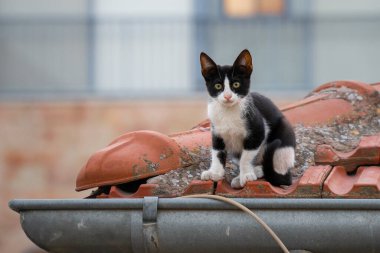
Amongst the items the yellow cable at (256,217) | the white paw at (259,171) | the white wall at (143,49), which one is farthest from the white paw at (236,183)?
the white wall at (143,49)

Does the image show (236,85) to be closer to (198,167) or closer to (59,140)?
(198,167)

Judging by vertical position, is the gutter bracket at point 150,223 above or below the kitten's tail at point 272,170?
below

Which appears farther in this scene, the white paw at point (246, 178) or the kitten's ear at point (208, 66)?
the kitten's ear at point (208, 66)

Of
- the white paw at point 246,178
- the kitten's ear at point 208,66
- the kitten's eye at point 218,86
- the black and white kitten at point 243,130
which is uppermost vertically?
the kitten's ear at point 208,66

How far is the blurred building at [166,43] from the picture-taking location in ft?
36.6

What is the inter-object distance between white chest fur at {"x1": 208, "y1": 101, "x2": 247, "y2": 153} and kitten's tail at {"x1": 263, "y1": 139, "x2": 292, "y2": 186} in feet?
0.39

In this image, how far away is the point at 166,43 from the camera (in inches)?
446

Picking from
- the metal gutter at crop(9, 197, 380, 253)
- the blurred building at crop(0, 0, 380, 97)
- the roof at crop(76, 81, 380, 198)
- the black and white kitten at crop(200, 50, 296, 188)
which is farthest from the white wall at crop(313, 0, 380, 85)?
the metal gutter at crop(9, 197, 380, 253)

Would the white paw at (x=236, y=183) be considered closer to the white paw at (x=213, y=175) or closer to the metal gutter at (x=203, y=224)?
the white paw at (x=213, y=175)

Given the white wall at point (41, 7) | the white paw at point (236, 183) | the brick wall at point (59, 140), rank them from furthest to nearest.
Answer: the white wall at point (41, 7)
the brick wall at point (59, 140)
the white paw at point (236, 183)

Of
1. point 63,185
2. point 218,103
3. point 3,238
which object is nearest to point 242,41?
point 63,185

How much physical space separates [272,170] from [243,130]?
0.21 m

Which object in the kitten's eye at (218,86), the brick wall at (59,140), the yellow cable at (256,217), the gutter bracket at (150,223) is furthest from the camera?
the brick wall at (59,140)

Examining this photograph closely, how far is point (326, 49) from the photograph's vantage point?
441 inches
